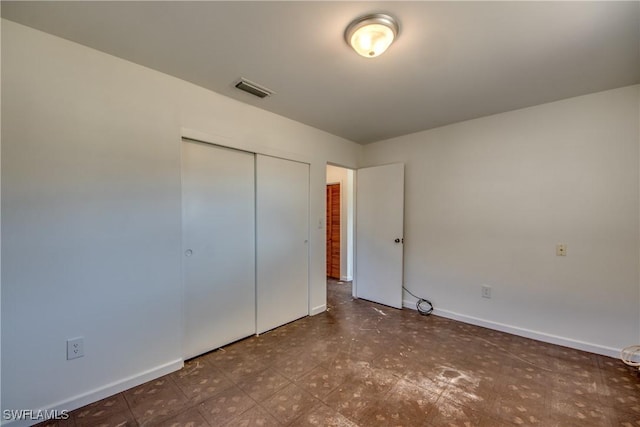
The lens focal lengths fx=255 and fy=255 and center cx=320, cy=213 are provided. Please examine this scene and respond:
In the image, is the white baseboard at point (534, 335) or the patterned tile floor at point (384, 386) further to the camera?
the white baseboard at point (534, 335)

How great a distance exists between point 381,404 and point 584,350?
6.96 ft

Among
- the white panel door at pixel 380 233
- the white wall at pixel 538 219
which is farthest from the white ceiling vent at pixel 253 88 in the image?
the white wall at pixel 538 219

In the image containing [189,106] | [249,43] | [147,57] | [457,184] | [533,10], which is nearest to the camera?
[533,10]

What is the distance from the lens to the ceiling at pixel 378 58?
1.38m

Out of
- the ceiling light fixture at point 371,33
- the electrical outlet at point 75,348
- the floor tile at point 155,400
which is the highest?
the ceiling light fixture at point 371,33

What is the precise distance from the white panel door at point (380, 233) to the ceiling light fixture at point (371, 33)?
6.77 feet

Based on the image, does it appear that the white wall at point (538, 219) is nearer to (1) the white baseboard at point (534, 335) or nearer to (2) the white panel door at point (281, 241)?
(1) the white baseboard at point (534, 335)

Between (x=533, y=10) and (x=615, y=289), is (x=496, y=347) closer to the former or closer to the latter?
(x=615, y=289)

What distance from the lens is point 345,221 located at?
4832 millimetres

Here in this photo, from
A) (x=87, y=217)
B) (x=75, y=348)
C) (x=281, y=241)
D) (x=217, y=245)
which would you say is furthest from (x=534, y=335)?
(x=87, y=217)

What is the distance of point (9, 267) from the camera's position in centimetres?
145

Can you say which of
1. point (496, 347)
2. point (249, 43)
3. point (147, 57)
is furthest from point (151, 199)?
point (496, 347)

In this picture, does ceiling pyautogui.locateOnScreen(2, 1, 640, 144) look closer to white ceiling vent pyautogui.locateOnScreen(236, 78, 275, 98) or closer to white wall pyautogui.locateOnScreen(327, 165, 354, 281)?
white ceiling vent pyautogui.locateOnScreen(236, 78, 275, 98)

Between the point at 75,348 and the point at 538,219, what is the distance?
396 cm
